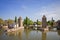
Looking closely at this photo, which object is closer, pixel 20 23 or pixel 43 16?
pixel 43 16

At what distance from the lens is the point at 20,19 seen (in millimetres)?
41500

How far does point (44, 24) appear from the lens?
30.9 meters

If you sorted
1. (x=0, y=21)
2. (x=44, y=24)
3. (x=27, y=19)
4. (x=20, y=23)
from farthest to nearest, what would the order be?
(x=27, y=19), (x=0, y=21), (x=20, y=23), (x=44, y=24)

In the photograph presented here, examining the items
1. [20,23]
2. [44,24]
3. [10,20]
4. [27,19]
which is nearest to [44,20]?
[44,24]

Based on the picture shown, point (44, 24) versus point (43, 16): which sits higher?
point (43, 16)

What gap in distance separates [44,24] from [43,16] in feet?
7.82

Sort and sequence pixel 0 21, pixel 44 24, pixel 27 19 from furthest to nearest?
pixel 27 19 → pixel 0 21 → pixel 44 24

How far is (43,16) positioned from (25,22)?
2312cm

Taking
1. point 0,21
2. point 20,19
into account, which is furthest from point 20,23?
point 0,21

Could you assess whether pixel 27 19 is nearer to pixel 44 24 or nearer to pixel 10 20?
pixel 10 20

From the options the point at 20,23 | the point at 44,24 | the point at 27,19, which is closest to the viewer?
the point at 44,24

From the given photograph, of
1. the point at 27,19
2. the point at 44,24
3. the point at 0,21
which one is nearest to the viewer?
the point at 44,24

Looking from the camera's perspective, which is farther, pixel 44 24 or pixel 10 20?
pixel 10 20

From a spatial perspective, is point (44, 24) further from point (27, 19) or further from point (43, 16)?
point (27, 19)
